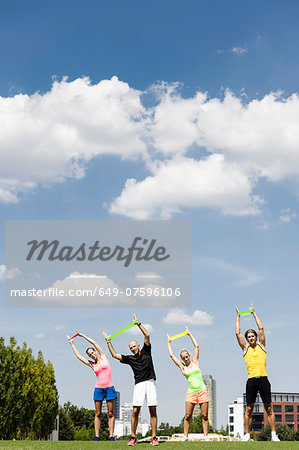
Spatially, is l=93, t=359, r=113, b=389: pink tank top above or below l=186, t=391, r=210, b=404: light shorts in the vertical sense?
above

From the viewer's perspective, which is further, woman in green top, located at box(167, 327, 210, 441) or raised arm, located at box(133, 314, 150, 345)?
woman in green top, located at box(167, 327, 210, 441)

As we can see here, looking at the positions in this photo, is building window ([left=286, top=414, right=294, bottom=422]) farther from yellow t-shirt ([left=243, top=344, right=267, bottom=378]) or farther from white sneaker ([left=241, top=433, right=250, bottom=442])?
yellow t-shirt ([left=243, top=344, right=267, bottom=378])

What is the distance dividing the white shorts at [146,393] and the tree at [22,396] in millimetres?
30459

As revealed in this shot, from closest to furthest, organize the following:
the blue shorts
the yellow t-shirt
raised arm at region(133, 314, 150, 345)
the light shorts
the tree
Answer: raised arm at region(133, 314, 150, 345), the yellow t-shirt, the light shorts, the blue shorts, the tree

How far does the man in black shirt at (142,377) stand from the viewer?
1445 cm

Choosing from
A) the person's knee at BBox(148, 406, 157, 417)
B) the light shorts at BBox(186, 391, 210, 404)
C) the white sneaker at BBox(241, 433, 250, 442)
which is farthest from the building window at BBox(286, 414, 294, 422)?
the person's knee at BBox(148, 406, 157, 417)

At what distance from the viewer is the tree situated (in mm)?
41906

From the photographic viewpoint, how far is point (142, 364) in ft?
48.0

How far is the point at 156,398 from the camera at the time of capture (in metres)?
14.5

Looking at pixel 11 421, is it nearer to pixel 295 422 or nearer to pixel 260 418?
pixel 260 418

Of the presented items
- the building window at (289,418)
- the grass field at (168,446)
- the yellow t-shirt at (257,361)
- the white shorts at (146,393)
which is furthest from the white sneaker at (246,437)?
the building window at (289,418)

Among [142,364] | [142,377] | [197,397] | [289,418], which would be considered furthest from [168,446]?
[289,418]

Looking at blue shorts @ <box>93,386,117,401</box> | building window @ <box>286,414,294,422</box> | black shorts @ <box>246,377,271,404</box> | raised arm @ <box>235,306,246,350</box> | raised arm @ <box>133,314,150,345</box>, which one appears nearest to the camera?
raised arm @ <box>133,314,150,345</box>

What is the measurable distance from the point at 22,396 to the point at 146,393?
3107cm
